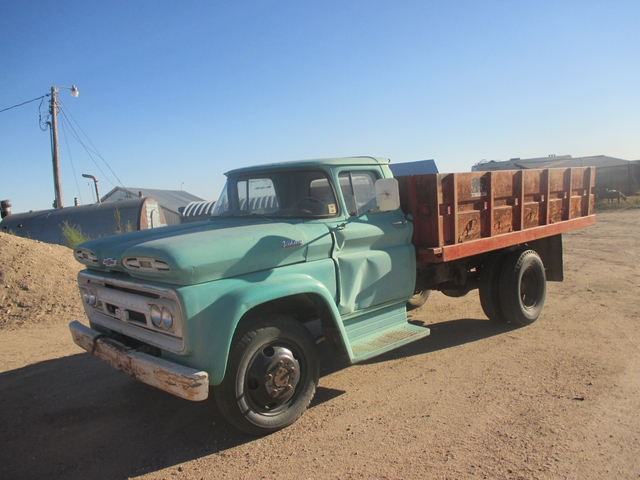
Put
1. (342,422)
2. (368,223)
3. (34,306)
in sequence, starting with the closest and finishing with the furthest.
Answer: (342,422)
(368,223)
(34,306)

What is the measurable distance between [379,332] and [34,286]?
6.14 meters

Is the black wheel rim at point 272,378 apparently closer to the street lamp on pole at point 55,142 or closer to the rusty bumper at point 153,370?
the rusty bumper at point 153,370

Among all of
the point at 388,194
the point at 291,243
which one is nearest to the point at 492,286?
the point at 388,194

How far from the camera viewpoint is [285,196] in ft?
14.0

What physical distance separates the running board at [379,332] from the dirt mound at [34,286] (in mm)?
4981

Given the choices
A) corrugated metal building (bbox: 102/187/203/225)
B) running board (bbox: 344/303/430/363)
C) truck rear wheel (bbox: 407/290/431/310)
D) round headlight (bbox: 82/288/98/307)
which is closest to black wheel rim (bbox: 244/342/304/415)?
running board (bbox: 344/303/430/363)

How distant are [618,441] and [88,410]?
157 inches

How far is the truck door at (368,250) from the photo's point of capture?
13.1 ft

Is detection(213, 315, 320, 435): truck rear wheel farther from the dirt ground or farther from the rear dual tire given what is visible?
the rear dual tire

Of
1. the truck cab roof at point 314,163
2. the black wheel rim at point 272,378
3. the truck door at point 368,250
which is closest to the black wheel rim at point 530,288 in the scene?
the truck door at point 368,250

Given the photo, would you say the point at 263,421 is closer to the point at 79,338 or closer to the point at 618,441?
the point at 79,338

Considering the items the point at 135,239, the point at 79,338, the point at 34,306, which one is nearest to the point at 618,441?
the point at 135,239

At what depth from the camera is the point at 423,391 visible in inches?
158

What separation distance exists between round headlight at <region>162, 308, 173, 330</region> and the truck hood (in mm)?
194
